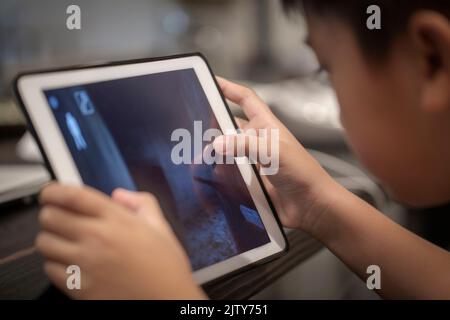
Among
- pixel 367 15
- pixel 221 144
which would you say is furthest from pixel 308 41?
pixel 221 144

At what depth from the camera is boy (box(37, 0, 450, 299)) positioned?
271 mm

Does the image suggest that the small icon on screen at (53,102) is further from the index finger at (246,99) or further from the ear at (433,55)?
the ear at (433,55)

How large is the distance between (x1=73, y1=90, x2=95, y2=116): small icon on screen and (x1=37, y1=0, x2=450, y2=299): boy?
0.20ft

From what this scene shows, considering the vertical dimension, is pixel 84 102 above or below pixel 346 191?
above

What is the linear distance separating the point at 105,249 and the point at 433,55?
29 cm

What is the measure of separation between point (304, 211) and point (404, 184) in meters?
0.13

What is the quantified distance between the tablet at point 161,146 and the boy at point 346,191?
0.02 metres

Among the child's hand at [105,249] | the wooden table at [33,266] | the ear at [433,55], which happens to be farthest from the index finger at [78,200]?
the ear at [433,55]

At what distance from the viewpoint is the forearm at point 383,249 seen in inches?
15.6

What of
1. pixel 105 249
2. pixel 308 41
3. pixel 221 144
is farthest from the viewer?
pixel 308 41

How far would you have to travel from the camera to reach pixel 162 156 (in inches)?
13.7

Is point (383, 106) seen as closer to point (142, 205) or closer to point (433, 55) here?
point (433, 55)

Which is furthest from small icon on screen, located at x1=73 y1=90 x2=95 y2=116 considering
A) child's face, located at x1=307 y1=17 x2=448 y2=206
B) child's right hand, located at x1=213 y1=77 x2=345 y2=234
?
child's face, located at x1=307 y1=17 x2=448 y2=206

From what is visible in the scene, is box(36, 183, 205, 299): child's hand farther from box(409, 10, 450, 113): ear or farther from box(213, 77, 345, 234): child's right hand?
box(409, 10, 450, 113): ear
